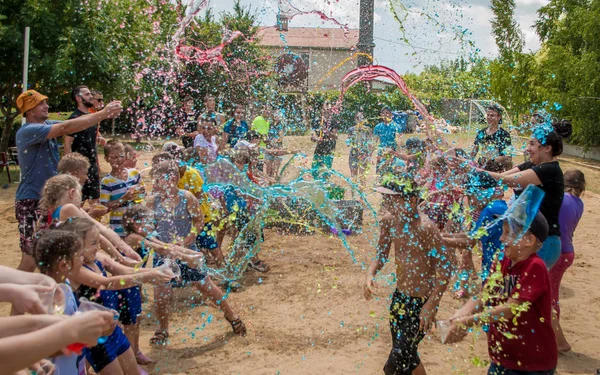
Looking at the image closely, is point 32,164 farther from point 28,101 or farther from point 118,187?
point 118,187

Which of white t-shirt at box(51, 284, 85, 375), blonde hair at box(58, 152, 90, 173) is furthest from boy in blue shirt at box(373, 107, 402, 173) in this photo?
white t-shirt at box(51, 284, 85, 375)

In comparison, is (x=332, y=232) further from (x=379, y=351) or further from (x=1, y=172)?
(x=1, y=172)

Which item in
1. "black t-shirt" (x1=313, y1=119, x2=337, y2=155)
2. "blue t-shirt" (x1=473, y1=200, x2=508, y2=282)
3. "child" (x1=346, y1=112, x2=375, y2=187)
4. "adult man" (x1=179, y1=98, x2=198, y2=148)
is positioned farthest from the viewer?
"child" (x1=346, y1=112, x2=375, y2=187)

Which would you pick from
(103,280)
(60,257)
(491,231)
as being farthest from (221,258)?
(60,257)

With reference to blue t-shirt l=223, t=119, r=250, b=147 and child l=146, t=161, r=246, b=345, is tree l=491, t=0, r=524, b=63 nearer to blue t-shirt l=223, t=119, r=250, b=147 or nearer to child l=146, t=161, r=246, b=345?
blue t-shirt l=223, t=119, r=250, b=147

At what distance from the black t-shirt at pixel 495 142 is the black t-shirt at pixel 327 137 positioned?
4.20 metres

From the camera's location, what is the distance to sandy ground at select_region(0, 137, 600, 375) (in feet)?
14.6

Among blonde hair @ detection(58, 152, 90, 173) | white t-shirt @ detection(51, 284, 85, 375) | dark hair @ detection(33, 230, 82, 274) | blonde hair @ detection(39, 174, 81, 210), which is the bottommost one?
white t-shirt @ detection(51, 284, 85, 375)

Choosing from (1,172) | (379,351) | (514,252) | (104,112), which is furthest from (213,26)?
(514,252)

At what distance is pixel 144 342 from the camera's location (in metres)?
4.85

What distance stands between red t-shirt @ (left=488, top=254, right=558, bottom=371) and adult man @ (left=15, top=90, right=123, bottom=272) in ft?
12.3

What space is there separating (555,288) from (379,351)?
167 centimetres

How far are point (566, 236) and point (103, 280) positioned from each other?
3.98 m

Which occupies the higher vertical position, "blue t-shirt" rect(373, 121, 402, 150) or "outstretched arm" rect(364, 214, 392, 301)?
"blue t-shirt" rect(373, 121, 402, 150)
